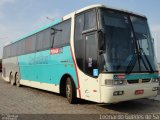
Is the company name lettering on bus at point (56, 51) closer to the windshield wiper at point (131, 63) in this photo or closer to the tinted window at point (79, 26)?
the tinted window at point (79, 26)

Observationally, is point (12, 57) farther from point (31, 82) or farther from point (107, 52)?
point (107, 52)

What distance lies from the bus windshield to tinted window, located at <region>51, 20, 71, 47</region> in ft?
7.63

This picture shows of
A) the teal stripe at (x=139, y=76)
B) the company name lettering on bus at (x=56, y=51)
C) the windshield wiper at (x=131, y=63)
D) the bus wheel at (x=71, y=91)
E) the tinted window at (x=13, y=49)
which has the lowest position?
the bus wheel at (x=71, y=91)

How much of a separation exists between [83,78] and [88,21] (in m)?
1.99

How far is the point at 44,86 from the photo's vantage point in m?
12.4

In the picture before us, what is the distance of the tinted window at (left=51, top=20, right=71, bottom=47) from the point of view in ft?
32.7

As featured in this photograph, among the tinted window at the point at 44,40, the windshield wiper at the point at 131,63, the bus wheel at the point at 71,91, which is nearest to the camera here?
the windshield wiper at the point at 131,63

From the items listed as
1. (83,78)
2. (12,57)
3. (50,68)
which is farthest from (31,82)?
(83,78)

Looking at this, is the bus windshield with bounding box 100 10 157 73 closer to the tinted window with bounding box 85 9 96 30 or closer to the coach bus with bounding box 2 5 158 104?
the coach bus with bounding box 2 5 158 104

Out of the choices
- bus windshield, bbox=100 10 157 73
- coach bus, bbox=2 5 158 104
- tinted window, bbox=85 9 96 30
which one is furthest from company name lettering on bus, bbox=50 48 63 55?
bus windshield, bbox=100 10 157 73

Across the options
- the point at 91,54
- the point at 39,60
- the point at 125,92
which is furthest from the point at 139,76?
the point at 39,60

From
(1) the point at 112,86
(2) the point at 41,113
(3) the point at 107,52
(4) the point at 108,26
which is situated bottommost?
(2) the point at 41,113

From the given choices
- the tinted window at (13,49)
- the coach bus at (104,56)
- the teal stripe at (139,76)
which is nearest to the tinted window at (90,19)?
the coach bus at (104,56)

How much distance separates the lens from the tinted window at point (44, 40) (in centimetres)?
1212
